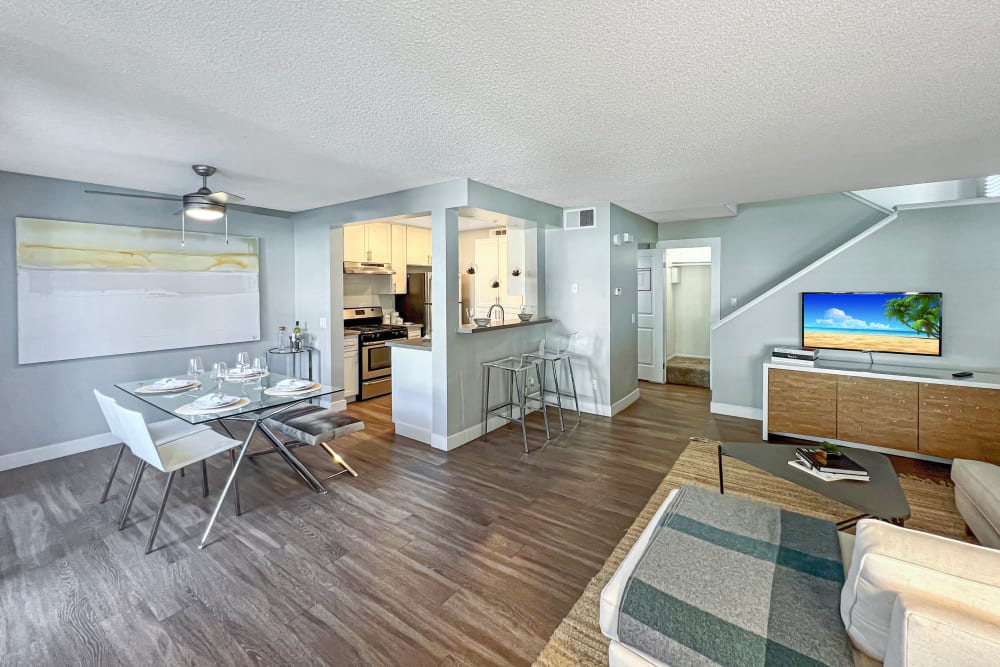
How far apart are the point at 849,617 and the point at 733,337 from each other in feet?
13.8

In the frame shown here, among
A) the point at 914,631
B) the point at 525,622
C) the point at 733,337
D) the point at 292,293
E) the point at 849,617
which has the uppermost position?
the point at 292,293

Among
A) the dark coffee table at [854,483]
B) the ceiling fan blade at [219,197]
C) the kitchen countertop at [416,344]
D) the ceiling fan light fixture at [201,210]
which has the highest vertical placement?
the ceiling fan blade at [219,197]

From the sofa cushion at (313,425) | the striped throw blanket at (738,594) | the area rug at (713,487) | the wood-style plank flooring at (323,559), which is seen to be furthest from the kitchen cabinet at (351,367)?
the striped throw blanket at (738,594)

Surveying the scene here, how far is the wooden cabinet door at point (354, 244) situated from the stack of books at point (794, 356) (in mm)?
4976

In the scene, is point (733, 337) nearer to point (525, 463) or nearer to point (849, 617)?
point (525, 463)

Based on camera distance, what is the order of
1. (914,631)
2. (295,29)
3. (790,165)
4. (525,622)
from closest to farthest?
1. (914,631)
2. (295,29)
3. (525,622)
4. (790,165)

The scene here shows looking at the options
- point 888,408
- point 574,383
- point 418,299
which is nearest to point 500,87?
point 574,383

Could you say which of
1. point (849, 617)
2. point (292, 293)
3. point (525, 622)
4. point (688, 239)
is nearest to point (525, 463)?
point (525, 622)

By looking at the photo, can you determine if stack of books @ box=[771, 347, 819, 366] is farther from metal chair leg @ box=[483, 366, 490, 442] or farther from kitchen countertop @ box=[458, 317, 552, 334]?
metal chair leg @ box=[483, 366, 490, 442]

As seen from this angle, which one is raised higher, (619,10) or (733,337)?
(619,10)

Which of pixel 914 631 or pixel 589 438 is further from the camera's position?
pixel 589 438

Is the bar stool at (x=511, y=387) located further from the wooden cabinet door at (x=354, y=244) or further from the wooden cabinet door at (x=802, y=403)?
the wooden cabinet door at (x=354, y=244)

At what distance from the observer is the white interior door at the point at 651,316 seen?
665 centimetres

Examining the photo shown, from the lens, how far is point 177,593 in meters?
2.15
